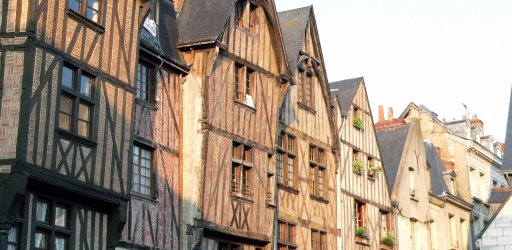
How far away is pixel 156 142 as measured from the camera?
58.9 ft

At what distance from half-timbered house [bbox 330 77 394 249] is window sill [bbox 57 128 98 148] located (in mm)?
11583

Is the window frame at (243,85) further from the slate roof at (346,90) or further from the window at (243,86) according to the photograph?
the slate roof at (346,90)

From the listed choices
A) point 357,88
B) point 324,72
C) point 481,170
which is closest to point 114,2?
point 324,72

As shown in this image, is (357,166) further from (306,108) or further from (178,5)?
(178,5)

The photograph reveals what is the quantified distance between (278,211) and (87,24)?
27.4ft

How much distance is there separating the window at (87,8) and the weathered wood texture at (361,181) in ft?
38.2

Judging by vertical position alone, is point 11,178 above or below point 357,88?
below

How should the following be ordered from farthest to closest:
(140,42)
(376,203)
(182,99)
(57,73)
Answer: (376,203) < (182,99) < (140,42) < (57,73)

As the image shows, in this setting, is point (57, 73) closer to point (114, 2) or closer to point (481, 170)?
point (114, 2)

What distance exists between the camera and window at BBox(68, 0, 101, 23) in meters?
15.4

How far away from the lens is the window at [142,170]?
17286 millimetres

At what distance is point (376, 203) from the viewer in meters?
27.5

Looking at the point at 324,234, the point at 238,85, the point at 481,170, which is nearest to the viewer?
the point at 238,85

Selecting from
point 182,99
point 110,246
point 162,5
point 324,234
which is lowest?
point 110,246
